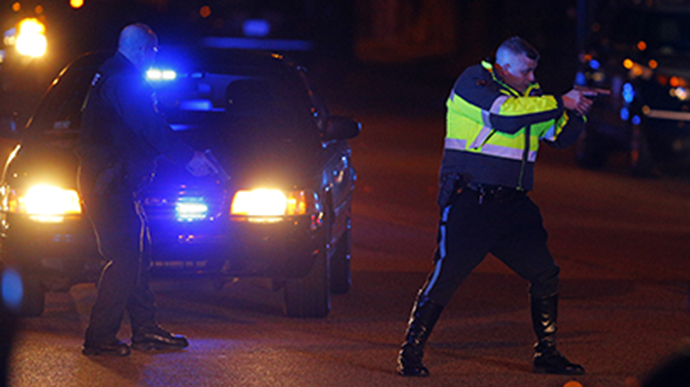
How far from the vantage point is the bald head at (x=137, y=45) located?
20.7ft

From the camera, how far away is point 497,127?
5719 millimetres

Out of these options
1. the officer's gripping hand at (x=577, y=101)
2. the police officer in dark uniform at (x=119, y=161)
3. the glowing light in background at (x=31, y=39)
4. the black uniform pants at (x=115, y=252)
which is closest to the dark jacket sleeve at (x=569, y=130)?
the officer's gripping hand at (x=577, y=101)

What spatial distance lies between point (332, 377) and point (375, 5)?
4019 centimetres

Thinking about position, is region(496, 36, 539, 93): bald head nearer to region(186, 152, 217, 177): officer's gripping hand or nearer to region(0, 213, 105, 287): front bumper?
region(186, 152, 217, 177): officer's gripping hand

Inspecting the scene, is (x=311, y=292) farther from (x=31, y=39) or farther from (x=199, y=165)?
(x=31, y=39)

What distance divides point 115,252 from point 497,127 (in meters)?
2.13

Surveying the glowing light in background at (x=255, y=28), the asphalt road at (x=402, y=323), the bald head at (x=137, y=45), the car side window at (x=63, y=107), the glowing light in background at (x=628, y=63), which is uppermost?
the bald head at (x=137, y=45)

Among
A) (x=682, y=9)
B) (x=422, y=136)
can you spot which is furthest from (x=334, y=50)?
(x=682, y=9)

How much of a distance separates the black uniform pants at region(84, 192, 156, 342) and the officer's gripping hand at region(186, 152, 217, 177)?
0.34 m

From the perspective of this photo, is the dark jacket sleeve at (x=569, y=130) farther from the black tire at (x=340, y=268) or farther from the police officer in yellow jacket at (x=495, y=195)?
the black tire at (x=340, y=268)

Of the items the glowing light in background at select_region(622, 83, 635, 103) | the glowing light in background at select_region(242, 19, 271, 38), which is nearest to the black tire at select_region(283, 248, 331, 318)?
the glowing light in background at select_region(622, 83, 635, 103)

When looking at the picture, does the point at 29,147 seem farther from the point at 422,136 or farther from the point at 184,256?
the point at 422,136

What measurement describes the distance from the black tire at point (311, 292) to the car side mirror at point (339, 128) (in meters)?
0.96

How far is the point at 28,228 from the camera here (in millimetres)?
6879
